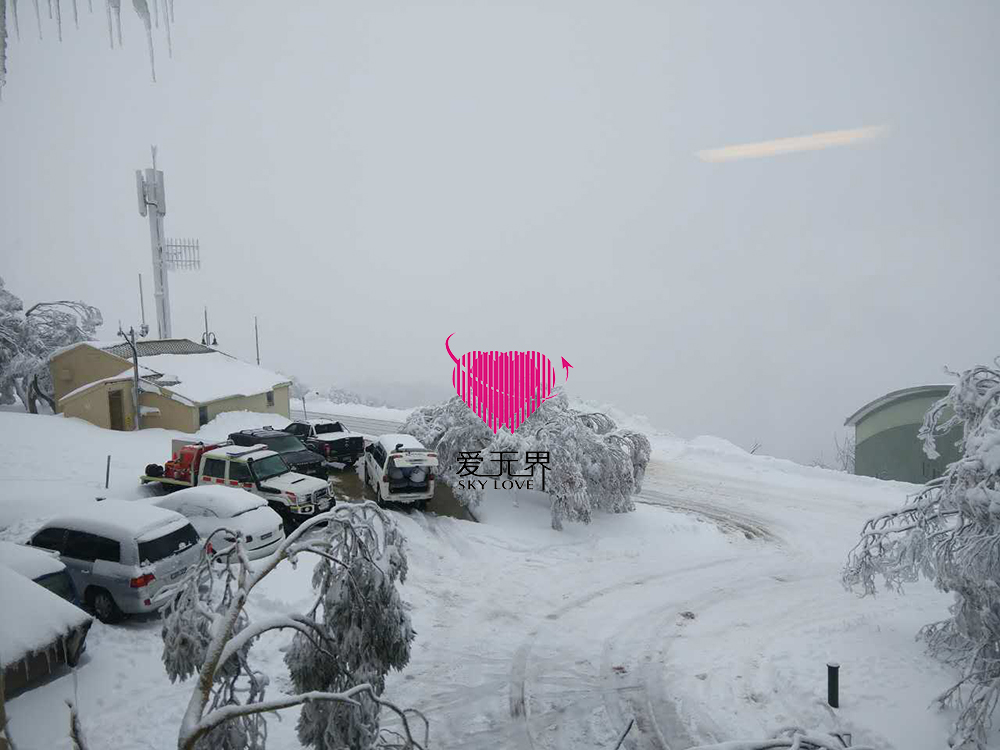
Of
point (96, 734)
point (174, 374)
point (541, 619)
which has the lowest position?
point (541, 619)

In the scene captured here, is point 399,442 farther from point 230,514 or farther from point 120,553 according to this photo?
point 120,553

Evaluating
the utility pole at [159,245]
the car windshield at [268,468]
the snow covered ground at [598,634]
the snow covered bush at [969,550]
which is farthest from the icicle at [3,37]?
the utility pole at [159,245]

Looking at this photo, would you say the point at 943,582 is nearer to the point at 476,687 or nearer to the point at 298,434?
the point at 476,687

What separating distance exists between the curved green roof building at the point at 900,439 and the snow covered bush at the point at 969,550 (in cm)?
1630

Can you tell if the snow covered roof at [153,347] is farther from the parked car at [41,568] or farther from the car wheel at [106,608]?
the parked car at [41,568]

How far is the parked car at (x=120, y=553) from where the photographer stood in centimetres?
992

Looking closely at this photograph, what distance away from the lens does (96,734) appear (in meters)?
7.73

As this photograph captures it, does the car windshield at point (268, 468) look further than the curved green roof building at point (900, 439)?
No

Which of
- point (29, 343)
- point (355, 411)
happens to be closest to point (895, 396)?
point (355, 411)

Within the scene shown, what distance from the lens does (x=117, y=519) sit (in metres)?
10.5

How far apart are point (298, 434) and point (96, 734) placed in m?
15.7

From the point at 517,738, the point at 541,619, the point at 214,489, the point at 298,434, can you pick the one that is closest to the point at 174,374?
the point at 298,434

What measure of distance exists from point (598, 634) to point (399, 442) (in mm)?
8351

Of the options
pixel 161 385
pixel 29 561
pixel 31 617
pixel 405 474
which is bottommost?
pixel 405 474
